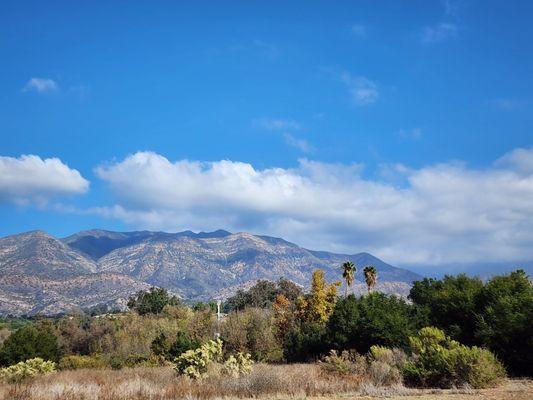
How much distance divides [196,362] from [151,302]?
3042 inches

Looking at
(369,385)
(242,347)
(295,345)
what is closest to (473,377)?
(369,385)

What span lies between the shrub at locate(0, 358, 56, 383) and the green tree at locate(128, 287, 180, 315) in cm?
6860

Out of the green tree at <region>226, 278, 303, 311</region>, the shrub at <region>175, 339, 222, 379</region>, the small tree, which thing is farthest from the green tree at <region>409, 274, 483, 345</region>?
the green tree at <region>226, 278, 303, 311</region>

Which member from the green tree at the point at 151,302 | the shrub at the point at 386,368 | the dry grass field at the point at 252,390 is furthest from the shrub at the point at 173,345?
the green tree at the point at 151,302

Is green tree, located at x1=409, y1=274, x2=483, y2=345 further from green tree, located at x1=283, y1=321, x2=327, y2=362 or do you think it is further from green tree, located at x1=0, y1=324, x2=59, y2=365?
green tree, located at x1=0, y1=324, x2=59, y2=365

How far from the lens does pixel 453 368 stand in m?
18.3

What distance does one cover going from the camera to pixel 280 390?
17750mm

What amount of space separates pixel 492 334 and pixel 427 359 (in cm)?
735

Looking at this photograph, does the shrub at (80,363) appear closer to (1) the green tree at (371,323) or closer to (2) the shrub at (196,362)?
(1) the green tree at (371,323)

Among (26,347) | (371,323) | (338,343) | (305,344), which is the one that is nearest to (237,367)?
(371,323)

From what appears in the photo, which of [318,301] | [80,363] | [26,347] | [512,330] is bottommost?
[80,363]

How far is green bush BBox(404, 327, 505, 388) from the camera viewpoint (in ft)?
59.0

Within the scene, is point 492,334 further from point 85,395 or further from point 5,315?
point 5,315

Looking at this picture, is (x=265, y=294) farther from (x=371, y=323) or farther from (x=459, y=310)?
(x=459, y=310)
